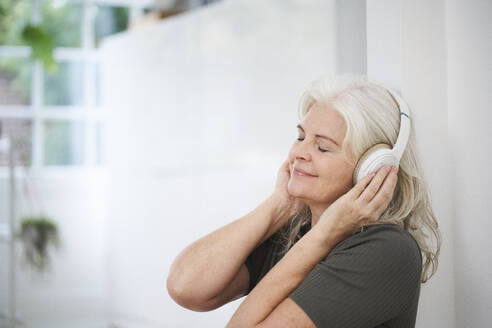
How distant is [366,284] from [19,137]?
3629 millimetres

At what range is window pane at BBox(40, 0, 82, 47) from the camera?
4.12 m

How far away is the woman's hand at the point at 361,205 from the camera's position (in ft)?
3.80

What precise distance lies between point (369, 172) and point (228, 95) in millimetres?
1708

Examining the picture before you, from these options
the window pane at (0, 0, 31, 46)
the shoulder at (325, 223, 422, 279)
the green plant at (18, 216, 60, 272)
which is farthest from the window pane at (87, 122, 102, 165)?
the shoulder at (325, 223, 422, 279)

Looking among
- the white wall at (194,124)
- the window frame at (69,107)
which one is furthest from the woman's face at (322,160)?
the window frame at (69,107)

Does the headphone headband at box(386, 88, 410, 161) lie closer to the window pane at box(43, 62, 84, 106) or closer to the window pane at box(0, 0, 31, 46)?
the window pane at box(43, 62, 84, 106)

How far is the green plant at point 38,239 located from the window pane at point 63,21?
1400 mm

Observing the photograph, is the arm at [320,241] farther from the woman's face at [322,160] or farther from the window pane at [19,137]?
the window pane at [19,137]

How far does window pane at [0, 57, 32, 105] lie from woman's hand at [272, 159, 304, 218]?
3234mm

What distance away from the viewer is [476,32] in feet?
4.38

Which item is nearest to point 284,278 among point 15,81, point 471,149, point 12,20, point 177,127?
point 471,149

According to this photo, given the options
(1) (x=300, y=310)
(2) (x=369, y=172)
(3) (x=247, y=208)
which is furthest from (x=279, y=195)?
(3) (x=247, y=208)

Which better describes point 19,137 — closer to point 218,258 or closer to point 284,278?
point 218,258

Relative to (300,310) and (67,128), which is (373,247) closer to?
(300,310)
